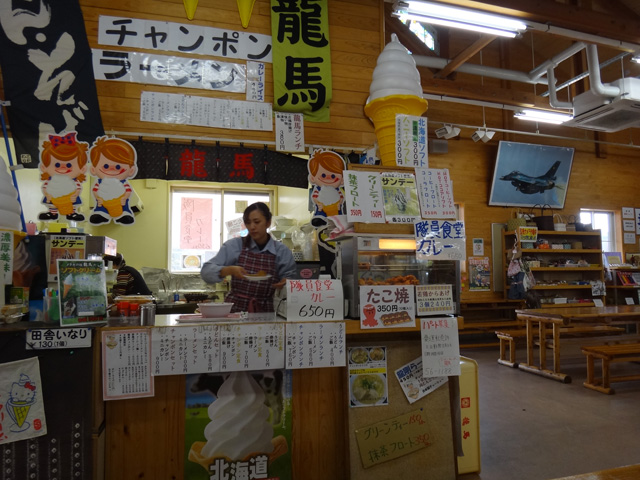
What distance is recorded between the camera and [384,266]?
9.25ft

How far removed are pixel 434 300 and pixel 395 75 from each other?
1.64 m

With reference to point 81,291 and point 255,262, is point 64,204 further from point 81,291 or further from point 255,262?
point 255,262

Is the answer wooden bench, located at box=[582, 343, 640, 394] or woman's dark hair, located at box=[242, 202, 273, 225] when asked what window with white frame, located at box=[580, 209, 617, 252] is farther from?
woman's dark hair, located at box=[242, 202, 273, 225]

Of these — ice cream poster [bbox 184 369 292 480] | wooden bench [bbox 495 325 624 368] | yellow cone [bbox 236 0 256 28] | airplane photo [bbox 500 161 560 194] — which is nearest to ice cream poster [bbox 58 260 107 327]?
ice cream poster [bbox 184 369 292 480]

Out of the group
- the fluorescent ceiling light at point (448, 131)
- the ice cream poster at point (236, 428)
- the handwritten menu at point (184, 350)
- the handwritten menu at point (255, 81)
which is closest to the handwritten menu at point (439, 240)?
the ice cream poster at point (236, 428)

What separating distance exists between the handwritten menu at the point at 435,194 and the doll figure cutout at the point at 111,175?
2232mm

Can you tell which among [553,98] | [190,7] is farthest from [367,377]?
[553,98]

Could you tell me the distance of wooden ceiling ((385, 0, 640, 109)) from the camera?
15.6 feet

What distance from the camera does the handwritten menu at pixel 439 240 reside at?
2844mm

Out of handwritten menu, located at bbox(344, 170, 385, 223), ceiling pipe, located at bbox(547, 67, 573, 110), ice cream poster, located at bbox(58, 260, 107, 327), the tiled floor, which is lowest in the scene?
the tiled floor

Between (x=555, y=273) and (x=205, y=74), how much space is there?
25.9ft

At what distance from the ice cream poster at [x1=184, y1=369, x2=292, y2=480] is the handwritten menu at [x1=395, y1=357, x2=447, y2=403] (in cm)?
78

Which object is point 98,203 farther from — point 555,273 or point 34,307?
point 555,273

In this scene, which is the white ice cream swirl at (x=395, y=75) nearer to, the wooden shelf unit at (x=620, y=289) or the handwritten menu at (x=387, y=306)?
the handwritten menu at (x=387, y=306)
